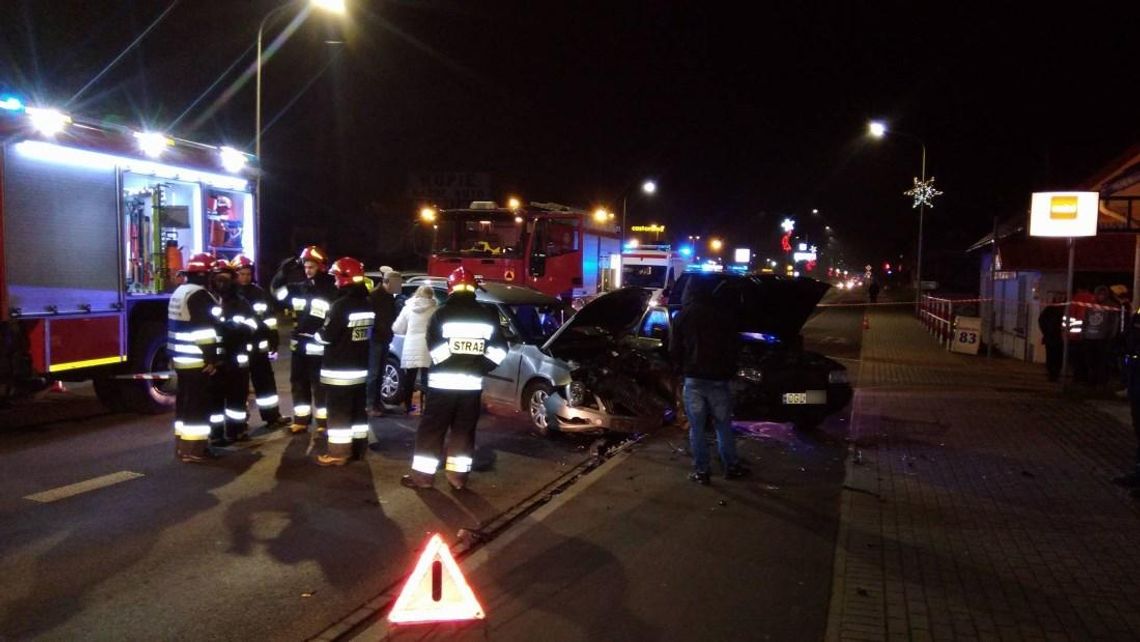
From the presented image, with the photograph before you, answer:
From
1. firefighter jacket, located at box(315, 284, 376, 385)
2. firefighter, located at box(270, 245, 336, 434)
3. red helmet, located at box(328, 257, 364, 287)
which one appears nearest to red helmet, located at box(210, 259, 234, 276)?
firefighter, located at box(270, 245, 336, 434)

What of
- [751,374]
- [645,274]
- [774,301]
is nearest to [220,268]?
[751,374]

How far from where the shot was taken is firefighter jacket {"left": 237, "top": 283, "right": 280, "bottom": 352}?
29.4 feet

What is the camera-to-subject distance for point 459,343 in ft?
22.2

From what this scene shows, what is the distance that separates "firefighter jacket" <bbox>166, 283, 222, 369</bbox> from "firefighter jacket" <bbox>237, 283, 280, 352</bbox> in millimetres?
1027

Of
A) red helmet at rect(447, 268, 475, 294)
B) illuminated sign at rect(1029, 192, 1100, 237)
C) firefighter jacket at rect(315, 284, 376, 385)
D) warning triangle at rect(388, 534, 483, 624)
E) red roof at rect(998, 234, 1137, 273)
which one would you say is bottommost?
warning triangle at rect(388, 534, 483, 624)

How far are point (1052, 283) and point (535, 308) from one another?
12.6 meters

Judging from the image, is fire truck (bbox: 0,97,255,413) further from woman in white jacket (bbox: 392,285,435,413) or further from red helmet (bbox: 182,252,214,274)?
woman in white jacket (bbox: 392,285,435,413)

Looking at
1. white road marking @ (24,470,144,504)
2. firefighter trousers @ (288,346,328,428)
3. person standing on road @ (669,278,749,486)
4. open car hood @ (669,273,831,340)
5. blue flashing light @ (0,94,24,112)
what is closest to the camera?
white road marking @ (24,470,144,504)

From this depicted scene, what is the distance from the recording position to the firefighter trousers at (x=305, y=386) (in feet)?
29.2

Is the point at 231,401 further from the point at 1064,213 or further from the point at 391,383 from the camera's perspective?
the point at 1064,213

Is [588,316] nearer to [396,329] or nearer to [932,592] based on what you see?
[396,329]

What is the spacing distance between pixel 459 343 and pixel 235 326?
9.02 ft

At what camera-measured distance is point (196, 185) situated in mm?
10672

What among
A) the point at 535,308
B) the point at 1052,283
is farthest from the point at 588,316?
the point at 1052,283
